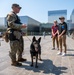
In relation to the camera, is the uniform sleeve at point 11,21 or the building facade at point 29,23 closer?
the uniform sleeve at point 11,21

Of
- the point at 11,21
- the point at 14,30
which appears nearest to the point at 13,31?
the point at 14,30

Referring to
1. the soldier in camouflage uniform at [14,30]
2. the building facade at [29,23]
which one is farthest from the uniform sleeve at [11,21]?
the building facade at [29,23]

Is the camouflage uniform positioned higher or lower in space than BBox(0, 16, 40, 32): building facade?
lower

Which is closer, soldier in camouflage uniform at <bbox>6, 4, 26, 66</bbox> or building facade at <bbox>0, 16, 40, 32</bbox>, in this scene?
soldier in camouflage uniform at <bbox>6, 4, 26, 66</bbox>

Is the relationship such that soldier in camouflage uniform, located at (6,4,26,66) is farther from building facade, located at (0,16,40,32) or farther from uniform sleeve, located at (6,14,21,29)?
building facade, located at (0,16,40,32)

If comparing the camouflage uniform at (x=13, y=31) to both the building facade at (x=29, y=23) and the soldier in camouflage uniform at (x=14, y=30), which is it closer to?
the soldier in camouflage uniform at (x=14, y=30)

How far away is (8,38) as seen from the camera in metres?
6.52

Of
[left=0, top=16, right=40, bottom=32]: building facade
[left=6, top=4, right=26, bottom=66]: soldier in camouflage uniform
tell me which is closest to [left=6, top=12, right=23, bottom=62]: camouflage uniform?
[left=6, top=4, right=26, bottom=66]: soldier in camouflage uniform

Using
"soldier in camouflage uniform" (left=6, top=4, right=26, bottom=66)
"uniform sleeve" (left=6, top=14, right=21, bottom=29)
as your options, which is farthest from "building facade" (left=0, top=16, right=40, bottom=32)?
"uniform sleeve" (left=6, top=14, right=21, bottom=29)

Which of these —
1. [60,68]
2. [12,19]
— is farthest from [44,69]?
[12,19]

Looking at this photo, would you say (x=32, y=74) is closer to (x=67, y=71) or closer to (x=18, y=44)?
(x=67, y=71)

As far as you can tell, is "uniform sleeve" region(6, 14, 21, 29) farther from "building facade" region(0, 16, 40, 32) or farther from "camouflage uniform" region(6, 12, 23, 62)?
"building facade" region(0, 16, 40, 32)

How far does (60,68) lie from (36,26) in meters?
89.0

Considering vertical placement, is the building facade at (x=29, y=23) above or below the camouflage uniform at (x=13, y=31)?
above
